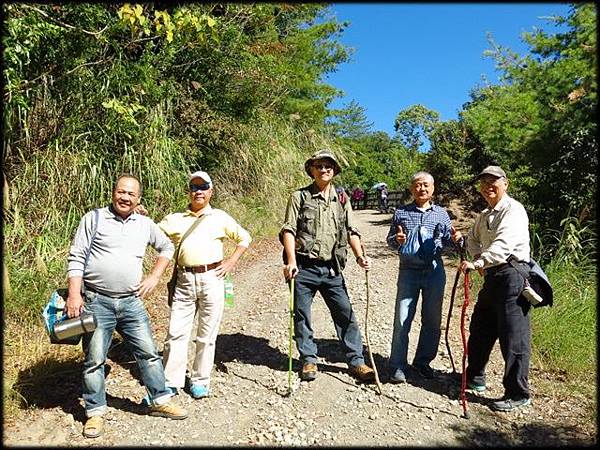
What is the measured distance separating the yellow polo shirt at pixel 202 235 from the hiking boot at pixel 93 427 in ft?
4.00

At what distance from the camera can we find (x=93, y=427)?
10.7 feet

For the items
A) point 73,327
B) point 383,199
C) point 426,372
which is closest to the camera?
point 73,327

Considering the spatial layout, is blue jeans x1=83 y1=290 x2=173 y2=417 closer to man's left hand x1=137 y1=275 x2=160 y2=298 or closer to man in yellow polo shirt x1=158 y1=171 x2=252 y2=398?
man's left hand x1=137 y1=275 x2=160 y2=298

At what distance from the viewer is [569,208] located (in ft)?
24.1

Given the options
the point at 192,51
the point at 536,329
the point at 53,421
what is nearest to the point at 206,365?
the point at 53,421

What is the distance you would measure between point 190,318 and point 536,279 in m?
2.67

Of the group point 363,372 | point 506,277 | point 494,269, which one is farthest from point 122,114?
point 506,277

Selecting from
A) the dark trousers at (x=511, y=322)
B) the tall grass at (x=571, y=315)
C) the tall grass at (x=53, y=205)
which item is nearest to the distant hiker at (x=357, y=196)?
the tall grass at (x=53, y=205)

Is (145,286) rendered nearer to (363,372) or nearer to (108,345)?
(108,345)

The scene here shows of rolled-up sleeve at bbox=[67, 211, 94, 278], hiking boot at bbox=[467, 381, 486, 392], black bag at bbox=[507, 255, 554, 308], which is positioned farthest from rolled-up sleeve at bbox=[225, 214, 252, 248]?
hiking boot at bbox=[467, 381, 486, 392]

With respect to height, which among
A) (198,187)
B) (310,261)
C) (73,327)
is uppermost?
(198,187)

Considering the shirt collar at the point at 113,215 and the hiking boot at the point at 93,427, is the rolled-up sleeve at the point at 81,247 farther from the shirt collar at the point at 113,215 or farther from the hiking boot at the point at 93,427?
the hiking boot at the point at 93,427

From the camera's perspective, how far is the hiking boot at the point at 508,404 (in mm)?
3654

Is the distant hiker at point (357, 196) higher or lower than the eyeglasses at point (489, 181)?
higher
